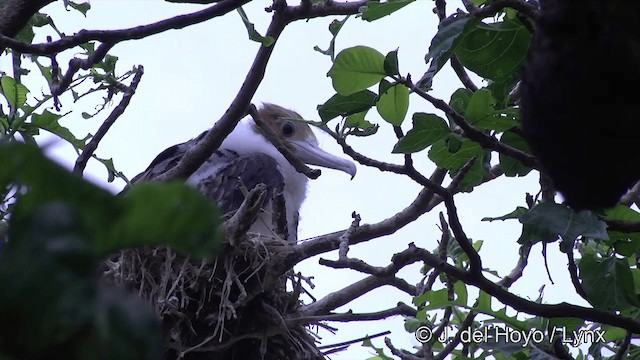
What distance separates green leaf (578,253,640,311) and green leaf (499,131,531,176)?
0.24 metres

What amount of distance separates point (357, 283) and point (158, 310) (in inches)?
23.1

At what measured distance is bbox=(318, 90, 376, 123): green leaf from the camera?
1.75 meters

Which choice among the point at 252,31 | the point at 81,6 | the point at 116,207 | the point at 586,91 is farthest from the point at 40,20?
the point at 116,207

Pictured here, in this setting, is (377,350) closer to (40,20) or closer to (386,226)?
(386,226)

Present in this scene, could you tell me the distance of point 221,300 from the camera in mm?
2625

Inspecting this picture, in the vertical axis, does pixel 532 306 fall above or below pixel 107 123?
below

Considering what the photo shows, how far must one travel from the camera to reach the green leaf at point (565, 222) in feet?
5.21

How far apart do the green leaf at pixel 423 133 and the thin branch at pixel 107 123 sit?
2.53ft

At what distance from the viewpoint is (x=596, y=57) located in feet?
2.56

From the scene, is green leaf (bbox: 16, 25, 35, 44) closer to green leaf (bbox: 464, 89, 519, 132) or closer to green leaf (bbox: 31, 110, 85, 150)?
green leaf (bbox: 31, 110, 85, 150)

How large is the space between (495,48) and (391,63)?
193 millimetres

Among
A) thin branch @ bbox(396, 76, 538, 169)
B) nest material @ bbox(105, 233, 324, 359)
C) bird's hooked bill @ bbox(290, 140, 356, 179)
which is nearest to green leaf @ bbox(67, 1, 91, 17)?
nest material @ bbox(105, 233, 324, 359)

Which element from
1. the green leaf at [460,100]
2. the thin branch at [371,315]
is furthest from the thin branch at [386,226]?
the green leaf at [460,100]

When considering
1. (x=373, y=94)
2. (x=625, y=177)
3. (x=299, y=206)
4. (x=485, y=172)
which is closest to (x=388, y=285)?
(x=485, y=172)
